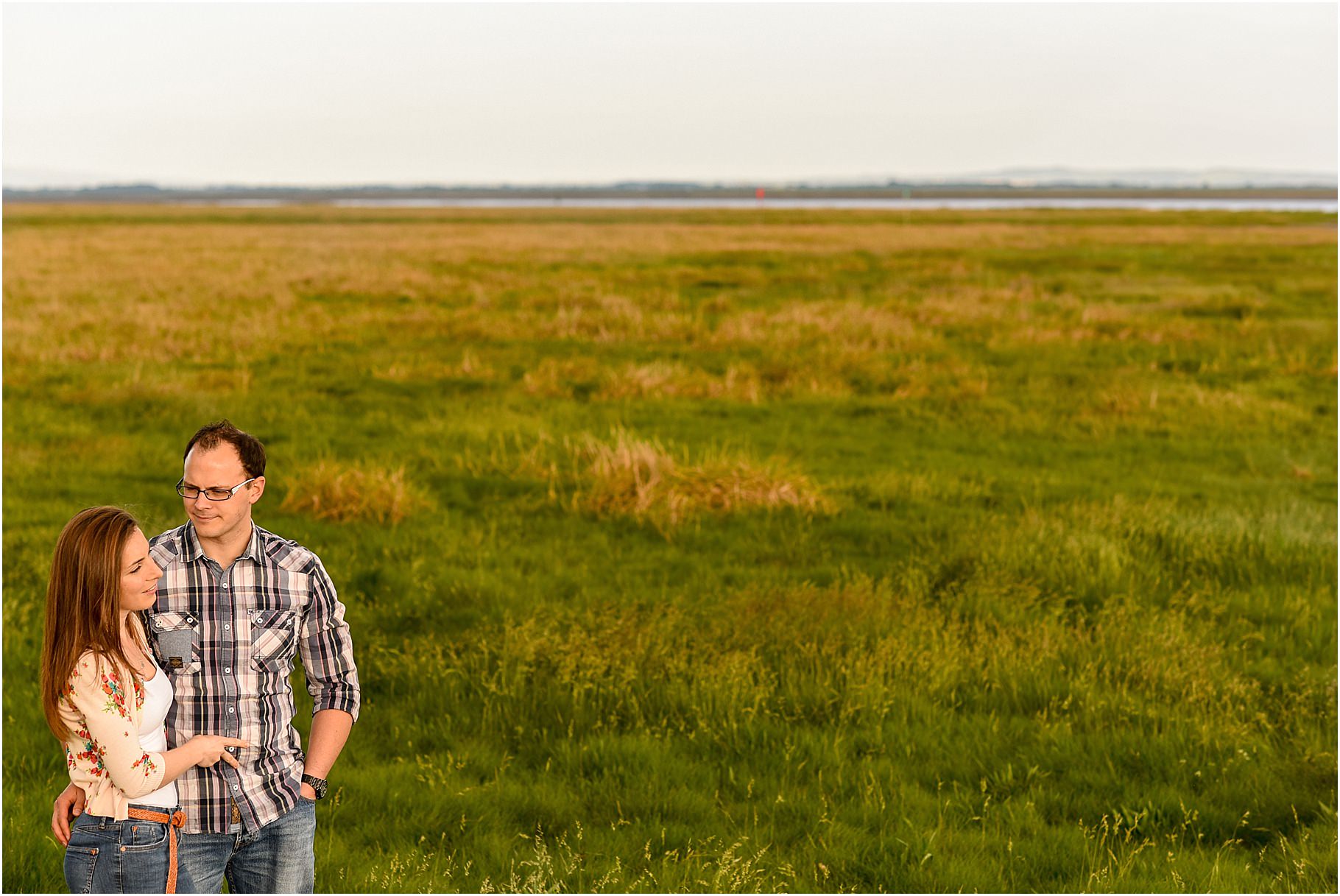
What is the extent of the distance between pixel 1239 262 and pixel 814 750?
40347 millimetres

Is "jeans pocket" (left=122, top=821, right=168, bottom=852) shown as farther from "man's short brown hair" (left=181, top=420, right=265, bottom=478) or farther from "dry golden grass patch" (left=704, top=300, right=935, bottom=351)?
"dry golden grass patch" (left=704, top=300, right=935, bottom=351)

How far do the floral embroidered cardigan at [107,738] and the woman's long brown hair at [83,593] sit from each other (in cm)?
4

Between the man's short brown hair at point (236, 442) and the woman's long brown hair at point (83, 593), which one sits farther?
the man's short brown hair at point (236, 442)

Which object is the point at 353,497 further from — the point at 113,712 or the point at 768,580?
the point at 113,712

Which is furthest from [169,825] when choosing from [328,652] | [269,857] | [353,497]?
[353,497]

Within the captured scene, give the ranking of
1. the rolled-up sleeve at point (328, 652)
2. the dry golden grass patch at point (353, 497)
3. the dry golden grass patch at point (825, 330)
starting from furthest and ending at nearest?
the dry golden grass patch at point (825, 330)
the dry golden grass patch at point (353, 497)
the rolled-up sleeve at point (328, 652)

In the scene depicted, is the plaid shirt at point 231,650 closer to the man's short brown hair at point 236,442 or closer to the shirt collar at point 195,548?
the shirt collar at point 195,548

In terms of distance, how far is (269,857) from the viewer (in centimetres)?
265

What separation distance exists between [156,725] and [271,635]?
31 cm

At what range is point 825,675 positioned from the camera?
5.97m

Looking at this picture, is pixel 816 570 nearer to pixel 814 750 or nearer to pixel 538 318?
pixel 814 750

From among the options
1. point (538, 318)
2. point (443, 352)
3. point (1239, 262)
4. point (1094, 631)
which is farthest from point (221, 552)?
point (1239, 262)

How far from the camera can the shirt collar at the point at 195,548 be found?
2.53 metres

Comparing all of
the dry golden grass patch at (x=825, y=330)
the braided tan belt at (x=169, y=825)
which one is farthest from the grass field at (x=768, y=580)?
the braided tan belt at (x=169, y=825)
